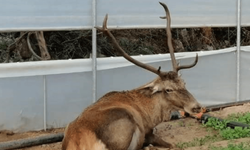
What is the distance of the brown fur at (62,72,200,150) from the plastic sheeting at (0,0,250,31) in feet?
5.09

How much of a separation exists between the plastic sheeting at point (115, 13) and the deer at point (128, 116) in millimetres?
1203

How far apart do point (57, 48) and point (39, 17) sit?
3.27m

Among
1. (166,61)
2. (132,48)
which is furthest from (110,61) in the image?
(132,48)

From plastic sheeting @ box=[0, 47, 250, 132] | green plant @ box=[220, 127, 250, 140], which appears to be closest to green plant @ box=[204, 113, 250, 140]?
green plant @ box=[220, 127, 250, 140]

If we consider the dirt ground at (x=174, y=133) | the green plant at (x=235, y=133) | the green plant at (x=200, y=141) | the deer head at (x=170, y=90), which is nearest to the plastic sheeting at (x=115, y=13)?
the deer head at (x=170, y=90)

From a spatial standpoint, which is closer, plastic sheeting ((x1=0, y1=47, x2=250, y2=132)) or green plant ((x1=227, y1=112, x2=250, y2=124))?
plastic sheeting ((x1=0, y1=47, x2=250, y2=132))

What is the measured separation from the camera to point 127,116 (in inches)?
217

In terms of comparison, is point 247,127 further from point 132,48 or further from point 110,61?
point 132,48

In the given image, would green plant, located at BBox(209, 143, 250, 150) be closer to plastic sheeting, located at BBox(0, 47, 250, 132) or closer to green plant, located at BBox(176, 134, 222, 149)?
green plant, located at BBox(176, 134, 222, 149)

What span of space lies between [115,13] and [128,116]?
94.0 inches

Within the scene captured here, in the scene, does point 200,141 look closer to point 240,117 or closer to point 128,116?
point 240,117

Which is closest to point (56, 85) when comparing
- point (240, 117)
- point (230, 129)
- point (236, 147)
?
point (230, 129)

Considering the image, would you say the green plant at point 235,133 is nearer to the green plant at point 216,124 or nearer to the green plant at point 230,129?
the green plant at point 230,129

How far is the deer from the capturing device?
517cm
